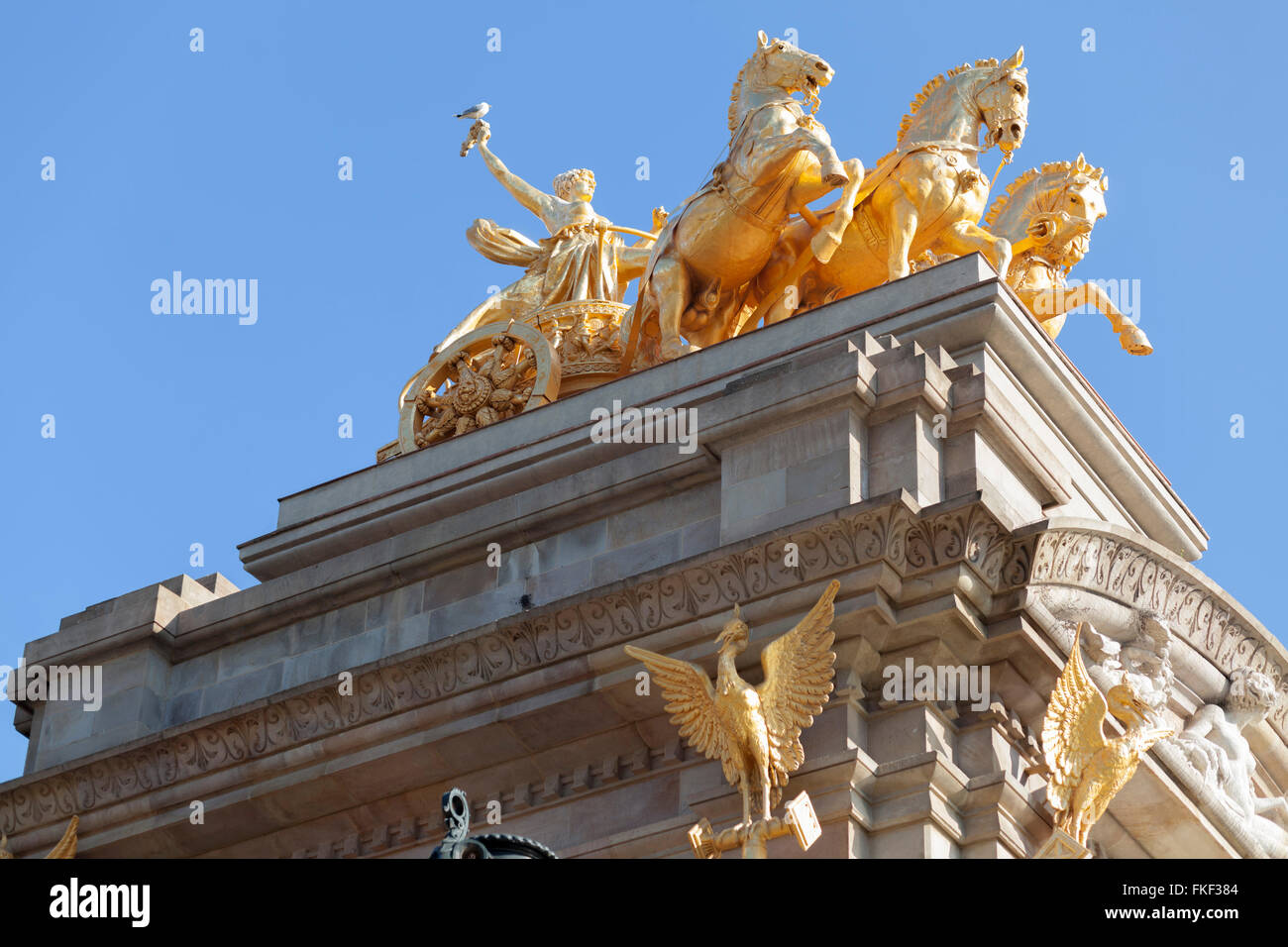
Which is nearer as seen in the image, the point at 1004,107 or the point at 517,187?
the point at 1004,107

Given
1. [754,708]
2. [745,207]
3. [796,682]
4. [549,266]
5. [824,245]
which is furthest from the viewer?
[549,266]

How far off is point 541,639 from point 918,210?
256 inches

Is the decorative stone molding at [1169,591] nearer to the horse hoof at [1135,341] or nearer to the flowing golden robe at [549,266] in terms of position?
the horse hoof at [1135,341]

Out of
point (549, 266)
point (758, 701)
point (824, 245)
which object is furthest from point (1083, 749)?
point (549, 266)

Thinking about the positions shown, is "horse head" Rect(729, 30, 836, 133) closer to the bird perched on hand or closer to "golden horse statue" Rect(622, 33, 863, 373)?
"golden horse statue" Rect(622, 33, 863, 373)

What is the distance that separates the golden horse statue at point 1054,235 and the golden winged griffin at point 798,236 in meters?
0.01

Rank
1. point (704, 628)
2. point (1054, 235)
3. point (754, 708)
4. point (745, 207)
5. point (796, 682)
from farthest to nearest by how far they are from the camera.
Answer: point (1054, 235)
point (745, 207)
point (704, 628)
point (796, 682)
point (754, 708)

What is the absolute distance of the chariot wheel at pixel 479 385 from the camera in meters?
24.9

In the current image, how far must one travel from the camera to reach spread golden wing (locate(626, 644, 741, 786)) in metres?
18.1

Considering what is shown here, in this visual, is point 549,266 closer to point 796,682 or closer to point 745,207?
point 745,207

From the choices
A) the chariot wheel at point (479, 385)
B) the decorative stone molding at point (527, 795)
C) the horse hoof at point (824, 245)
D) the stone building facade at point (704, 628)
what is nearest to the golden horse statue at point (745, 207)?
the horse hoof at point (824, 245)

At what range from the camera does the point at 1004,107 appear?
25000mm
